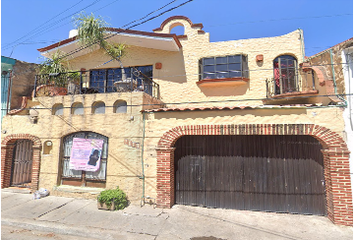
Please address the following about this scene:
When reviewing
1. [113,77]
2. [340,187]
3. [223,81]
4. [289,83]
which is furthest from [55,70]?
[340,187]

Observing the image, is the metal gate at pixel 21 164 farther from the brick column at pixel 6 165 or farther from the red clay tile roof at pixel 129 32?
the red clay tile roof at pixel 129 32

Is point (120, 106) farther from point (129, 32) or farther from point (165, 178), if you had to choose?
point (129, 32)

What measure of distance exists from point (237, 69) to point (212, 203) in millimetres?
6460

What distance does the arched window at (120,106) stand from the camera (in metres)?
7.84

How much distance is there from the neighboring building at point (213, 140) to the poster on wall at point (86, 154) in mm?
41

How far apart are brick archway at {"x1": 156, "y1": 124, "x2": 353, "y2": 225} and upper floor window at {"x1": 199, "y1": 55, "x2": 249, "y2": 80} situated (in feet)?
13.8

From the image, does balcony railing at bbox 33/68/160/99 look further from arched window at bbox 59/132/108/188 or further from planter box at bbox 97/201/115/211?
planter box at bbox 97/201/115/211

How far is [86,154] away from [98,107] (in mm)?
1990

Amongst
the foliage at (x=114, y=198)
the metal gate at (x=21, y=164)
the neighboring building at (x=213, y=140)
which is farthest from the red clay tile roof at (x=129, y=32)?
the foliage at (x=114, y=198)

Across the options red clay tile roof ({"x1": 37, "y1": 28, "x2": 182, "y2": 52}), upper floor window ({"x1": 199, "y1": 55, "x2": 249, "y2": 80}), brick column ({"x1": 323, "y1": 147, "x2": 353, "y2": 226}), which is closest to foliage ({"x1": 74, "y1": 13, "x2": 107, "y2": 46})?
red clay tile roof ({"x1": 37, "y1": 28, "x2": 182, "y2": 52})

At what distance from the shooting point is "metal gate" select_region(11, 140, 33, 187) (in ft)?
29.7

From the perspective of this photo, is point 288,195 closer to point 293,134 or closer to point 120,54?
point 293,134

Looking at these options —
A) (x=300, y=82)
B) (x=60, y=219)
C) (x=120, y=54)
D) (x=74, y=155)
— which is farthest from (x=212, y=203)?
(x=120, y=54)

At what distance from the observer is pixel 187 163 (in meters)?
7.24
